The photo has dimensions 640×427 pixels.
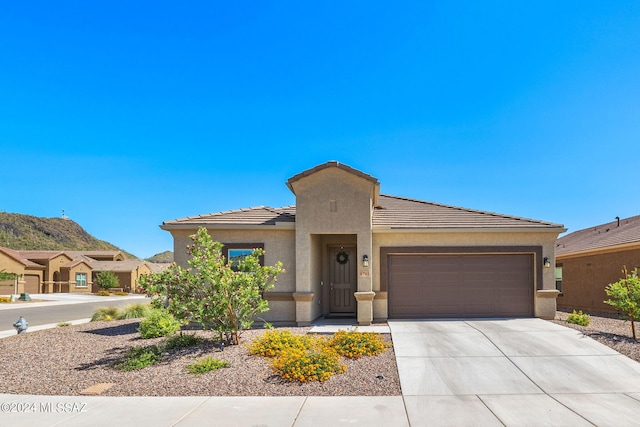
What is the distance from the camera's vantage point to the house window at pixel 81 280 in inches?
2117

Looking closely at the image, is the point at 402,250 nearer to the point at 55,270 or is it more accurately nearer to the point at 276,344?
the point at 276,344

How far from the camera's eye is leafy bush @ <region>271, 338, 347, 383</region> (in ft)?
26.2

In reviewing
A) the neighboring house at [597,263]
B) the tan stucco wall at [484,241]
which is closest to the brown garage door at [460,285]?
the tan stucco wall at [484,241]

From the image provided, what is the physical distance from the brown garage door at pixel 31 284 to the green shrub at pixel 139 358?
44494mm

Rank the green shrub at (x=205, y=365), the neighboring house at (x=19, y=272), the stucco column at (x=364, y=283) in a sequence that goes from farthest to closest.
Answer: the neighboring house at (x=19, y=272) → the stucco column at (x=364, y=283) → the green shrub at (x=205, y=365)

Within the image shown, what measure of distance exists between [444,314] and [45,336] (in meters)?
11.7

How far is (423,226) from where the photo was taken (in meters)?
14.1

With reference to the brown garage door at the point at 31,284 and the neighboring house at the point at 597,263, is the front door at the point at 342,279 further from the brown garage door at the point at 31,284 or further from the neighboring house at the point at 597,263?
the brown garage door at the point at 31,284

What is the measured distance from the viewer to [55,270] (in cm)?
5169

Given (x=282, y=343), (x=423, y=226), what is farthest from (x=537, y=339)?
(x=282, y=343)

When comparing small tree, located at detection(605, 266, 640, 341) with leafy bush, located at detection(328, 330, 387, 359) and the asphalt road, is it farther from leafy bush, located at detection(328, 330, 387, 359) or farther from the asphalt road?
the asphalt road

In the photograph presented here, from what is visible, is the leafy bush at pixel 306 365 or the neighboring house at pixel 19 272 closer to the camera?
the leafy bush at pixel 306 365

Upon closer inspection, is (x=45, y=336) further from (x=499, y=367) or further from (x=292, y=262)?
(x=499, y=367)

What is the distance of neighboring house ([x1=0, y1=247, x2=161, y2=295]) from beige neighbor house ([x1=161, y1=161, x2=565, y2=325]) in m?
33.1
